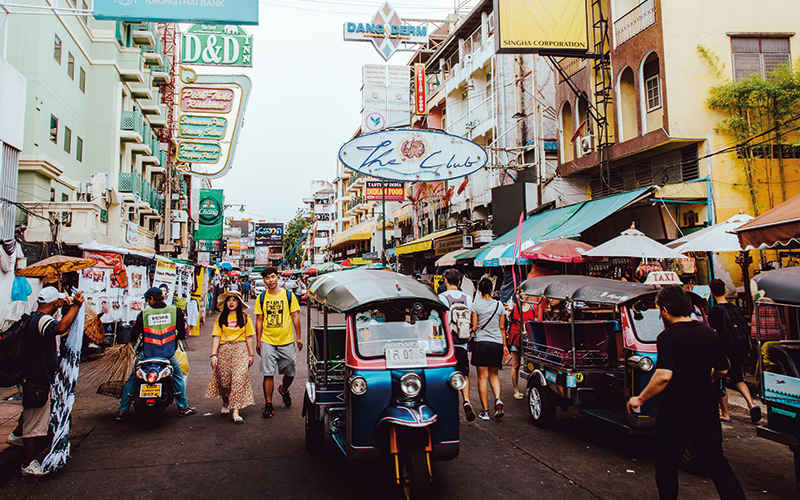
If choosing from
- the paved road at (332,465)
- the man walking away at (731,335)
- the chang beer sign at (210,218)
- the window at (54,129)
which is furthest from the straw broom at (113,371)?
the chang beer sign at (210,218)

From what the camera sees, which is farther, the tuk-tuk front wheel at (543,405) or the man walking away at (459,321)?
the man walking away at (459,321)

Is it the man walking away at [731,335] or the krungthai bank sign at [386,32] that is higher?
the krungthai bank sign at [386,32]

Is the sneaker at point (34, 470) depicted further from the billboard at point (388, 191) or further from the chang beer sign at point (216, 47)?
the billboard at point (388, 191)

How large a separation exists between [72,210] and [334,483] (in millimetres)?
13250

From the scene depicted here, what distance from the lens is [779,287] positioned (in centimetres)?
442

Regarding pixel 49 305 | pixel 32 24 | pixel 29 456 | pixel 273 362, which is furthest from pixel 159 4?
pixel 32 24

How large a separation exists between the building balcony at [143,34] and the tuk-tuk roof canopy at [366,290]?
78.7 feet

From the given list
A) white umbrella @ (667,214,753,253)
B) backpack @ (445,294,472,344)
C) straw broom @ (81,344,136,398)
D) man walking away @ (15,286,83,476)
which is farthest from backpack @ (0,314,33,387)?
white umbrella @ (667,214,753,253)

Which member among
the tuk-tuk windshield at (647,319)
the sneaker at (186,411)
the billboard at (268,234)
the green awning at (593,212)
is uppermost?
the billboard at (268,234)

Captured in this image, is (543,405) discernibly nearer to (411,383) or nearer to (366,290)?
(411,383)

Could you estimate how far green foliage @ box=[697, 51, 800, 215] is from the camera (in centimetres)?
1237

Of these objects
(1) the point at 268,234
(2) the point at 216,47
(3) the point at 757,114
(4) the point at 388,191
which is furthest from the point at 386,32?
(1) the point at 268,234

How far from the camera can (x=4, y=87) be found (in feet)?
35.0

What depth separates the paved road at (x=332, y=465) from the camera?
175 inches
